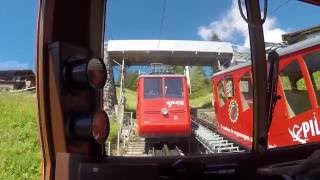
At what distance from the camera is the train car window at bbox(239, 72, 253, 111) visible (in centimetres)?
238

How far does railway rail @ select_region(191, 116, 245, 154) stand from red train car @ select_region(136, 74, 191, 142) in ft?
0.15

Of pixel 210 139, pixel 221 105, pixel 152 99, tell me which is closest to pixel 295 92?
pixel 221 105

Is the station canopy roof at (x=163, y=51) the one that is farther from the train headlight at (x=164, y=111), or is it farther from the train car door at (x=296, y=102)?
the train car door at (x=296, y=102)

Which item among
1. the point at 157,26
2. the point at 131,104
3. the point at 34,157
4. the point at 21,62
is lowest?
the point at 34,157

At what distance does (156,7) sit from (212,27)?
0.31 metres

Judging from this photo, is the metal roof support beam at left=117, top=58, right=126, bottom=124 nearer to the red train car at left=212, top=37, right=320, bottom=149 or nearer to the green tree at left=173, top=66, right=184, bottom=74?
the green tree at left=173, top=66, right=184, bottom=74

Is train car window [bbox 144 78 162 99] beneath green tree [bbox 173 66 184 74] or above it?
beneath

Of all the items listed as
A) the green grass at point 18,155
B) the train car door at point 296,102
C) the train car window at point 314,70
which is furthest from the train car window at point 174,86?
the green grass at point 18,155

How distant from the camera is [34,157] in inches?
345

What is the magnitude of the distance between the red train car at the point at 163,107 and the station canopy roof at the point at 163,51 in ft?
0.38

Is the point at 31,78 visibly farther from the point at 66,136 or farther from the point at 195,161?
the point at 195,161

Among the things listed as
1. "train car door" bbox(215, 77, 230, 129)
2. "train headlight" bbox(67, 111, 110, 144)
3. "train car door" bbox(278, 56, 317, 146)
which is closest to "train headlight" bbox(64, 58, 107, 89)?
"train headlight" bbox(67, 111, 110, 144)

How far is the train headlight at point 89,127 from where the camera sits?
1.76 meters

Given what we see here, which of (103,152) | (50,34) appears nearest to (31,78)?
(50,34)
